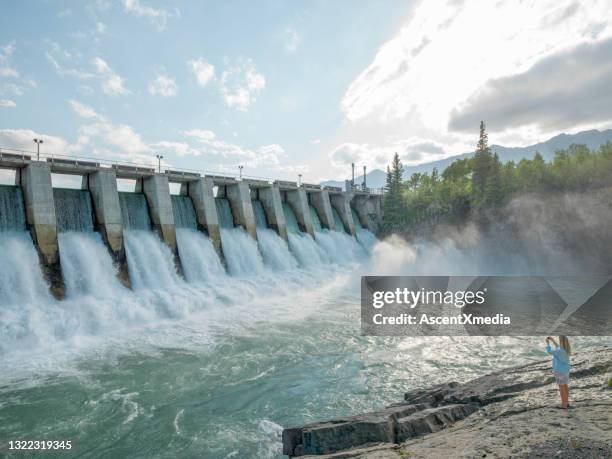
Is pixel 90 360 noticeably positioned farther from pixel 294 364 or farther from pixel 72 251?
pixel 72 251

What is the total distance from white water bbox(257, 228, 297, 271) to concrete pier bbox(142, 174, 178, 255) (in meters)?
8.21

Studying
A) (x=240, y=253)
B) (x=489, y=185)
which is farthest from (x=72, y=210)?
(x=489, y=185)

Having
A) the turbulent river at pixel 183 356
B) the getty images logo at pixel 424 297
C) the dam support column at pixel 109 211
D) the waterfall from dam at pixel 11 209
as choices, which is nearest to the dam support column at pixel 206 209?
the turbulent river at pixel 183 356

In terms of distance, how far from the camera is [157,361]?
44.7 ft

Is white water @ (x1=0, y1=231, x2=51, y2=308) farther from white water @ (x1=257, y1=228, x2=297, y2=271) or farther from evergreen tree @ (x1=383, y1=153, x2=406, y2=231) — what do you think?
evergreen tree @ (x1=383, y1=153, x2=406, y2=231)

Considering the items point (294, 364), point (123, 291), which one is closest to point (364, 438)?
point (294, 364)

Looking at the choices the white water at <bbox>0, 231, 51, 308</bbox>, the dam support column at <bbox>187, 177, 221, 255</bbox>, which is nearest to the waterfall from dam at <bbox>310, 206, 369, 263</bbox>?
the dam support column at <bbox>187, 177, 221, 255</bbox>

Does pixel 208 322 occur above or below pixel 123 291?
below

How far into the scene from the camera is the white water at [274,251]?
31.0m

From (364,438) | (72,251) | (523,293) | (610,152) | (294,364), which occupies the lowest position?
(523,293)

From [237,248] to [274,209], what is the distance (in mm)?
7240

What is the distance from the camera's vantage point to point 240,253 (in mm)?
29078

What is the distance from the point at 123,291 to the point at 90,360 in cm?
721

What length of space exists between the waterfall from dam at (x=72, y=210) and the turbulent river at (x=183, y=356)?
0.72 metres
